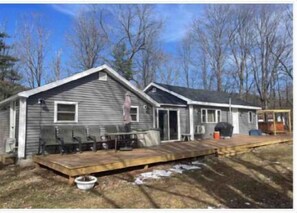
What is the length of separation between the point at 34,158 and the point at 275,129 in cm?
1641

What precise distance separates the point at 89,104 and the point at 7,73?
15.1 metres

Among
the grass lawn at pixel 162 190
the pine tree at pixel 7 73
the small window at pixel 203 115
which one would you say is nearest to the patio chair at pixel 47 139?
the grass lawn at pixel 162 190

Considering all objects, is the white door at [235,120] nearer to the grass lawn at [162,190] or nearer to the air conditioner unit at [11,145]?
the grass lawn at [162,190]

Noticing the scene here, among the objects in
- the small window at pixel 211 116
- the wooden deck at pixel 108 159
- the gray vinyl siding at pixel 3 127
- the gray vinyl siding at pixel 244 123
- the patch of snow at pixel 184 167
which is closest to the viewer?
the wooden deck at pixel 108 159

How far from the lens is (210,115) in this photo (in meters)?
16.4

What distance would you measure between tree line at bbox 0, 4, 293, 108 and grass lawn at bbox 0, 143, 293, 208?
1923 cm

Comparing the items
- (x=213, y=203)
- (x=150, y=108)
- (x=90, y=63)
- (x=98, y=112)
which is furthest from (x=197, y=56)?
(x=213, y=203)

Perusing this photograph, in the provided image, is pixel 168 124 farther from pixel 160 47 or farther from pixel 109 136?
pixel 160 47

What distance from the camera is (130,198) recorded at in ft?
17.1

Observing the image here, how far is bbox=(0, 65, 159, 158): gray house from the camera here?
8.74m

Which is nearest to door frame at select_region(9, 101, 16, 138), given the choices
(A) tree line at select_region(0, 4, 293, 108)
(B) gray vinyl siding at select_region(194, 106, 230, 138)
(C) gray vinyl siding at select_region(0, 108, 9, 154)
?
(C) gray vinyl siding at select_region(0, 108, 9, 154)

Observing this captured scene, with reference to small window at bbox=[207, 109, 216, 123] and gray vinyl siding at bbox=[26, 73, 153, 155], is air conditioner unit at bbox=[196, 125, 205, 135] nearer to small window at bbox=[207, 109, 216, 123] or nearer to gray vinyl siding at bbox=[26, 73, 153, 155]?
small window at bbox=[207, 109, 216, 123]

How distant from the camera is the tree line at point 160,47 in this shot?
25.5 metres

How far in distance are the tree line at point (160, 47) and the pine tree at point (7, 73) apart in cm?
120
